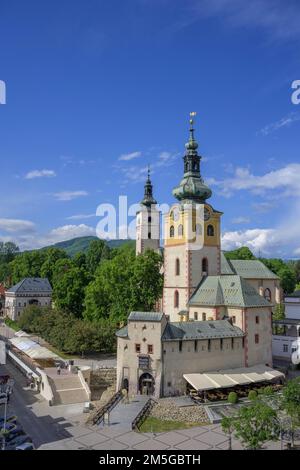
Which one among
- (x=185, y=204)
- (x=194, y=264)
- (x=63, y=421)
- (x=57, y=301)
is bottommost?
(x=63, y=421)

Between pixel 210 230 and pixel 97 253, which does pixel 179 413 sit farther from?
pixel 97 253

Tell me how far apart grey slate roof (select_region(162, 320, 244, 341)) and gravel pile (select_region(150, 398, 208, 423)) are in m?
5.72

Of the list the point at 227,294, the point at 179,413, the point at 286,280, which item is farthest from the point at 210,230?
the point at 286,280

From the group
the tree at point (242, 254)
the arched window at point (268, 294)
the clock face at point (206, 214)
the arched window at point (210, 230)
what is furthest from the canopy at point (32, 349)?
the tree at point (242, 254)

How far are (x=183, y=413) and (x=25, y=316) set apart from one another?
4030cm

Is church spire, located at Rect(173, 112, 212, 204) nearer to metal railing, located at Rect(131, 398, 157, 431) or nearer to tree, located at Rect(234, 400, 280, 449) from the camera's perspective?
metal railing, located at Rect(131, 398, 157, 431)

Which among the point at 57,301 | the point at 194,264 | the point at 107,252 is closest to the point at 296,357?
the point at 194,264

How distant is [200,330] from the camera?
3962cm

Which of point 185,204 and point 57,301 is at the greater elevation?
point 185,204

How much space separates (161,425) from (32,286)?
186ft

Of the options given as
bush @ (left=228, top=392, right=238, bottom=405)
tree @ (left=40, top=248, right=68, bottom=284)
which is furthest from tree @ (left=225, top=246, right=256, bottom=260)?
bush @ (left=228, top=392, right=238, bottom=405)

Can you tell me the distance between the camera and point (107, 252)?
381ft
